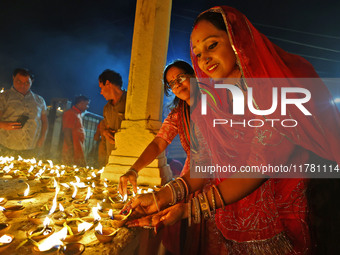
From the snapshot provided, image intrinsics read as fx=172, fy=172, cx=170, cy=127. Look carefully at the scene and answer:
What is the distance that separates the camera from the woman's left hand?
52.6 inches

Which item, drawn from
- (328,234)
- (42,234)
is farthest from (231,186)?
(42,234)

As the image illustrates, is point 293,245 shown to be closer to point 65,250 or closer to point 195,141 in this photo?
point 195,141

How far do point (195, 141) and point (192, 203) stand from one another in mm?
953

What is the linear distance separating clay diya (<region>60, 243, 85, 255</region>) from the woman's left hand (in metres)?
0.38

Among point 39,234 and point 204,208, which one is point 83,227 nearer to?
point 39,234

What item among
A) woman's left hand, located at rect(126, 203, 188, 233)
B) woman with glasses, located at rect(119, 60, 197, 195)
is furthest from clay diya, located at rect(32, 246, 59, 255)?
woman with glasses, located at rect(119, 60, 197, 195)

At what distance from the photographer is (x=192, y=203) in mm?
1369

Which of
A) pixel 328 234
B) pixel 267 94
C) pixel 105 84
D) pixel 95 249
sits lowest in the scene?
pixel 95 249

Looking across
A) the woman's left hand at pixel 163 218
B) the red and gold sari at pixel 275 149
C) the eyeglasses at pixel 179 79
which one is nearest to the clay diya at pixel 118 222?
the woman's left hand at pixel 163 218

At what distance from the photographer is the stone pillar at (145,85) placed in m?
3.52

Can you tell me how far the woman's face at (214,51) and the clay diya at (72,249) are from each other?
5.66 ft

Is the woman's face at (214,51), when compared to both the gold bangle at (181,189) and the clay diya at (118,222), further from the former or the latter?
the clay diya at (118,222)

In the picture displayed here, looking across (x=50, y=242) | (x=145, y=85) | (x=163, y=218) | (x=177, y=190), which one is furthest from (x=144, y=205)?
(x=145, y=85)

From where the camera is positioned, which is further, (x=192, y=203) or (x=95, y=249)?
(x=192, y=203)
